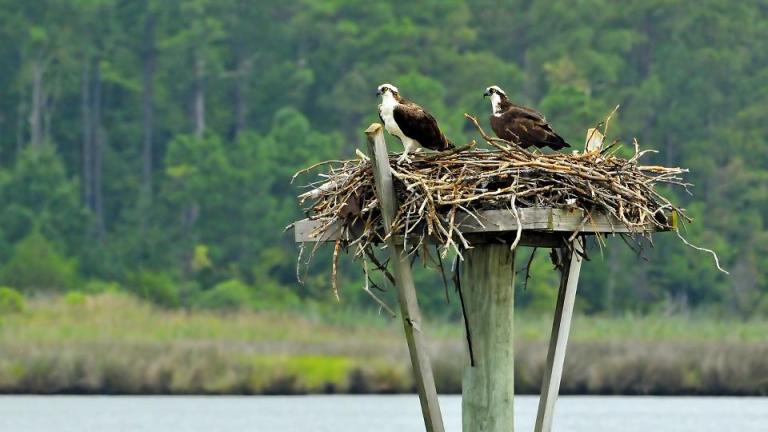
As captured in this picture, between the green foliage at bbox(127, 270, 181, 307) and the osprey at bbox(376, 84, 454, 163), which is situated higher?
the osprey at bbox(376, 84, 454, 163)

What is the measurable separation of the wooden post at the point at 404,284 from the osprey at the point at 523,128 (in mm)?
1790

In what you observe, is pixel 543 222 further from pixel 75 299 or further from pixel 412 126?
pixel 75 299

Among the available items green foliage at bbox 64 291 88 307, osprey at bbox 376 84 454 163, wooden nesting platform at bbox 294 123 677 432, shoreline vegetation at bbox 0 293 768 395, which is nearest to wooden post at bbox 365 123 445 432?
wooden nesting platform at bbox 294 123 677 432

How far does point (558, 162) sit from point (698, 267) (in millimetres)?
33431

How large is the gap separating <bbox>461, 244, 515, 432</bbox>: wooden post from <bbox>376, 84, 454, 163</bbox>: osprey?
0.97 metres

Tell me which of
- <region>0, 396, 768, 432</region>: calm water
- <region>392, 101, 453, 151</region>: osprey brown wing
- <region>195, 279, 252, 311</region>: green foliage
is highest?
<region>392, 101, 453, 151</region>: osprey brown wing

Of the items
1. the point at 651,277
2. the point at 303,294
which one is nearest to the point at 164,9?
the point at 303,294

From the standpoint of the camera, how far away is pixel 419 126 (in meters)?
9.21

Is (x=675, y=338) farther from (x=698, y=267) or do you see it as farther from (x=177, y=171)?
(x=177, y=171)

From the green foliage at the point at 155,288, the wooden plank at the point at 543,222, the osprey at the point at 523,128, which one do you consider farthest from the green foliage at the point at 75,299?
the wooden plank at the point at 543,222

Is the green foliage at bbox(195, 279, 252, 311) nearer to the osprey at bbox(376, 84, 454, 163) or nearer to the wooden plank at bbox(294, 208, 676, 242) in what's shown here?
the osprey at bbox(376, 84, 454, 163)

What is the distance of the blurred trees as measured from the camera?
41.8 metres

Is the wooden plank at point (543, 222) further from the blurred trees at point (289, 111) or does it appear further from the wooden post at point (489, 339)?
the blurred trees at point (289, 111)

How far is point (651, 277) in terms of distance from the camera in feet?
140
